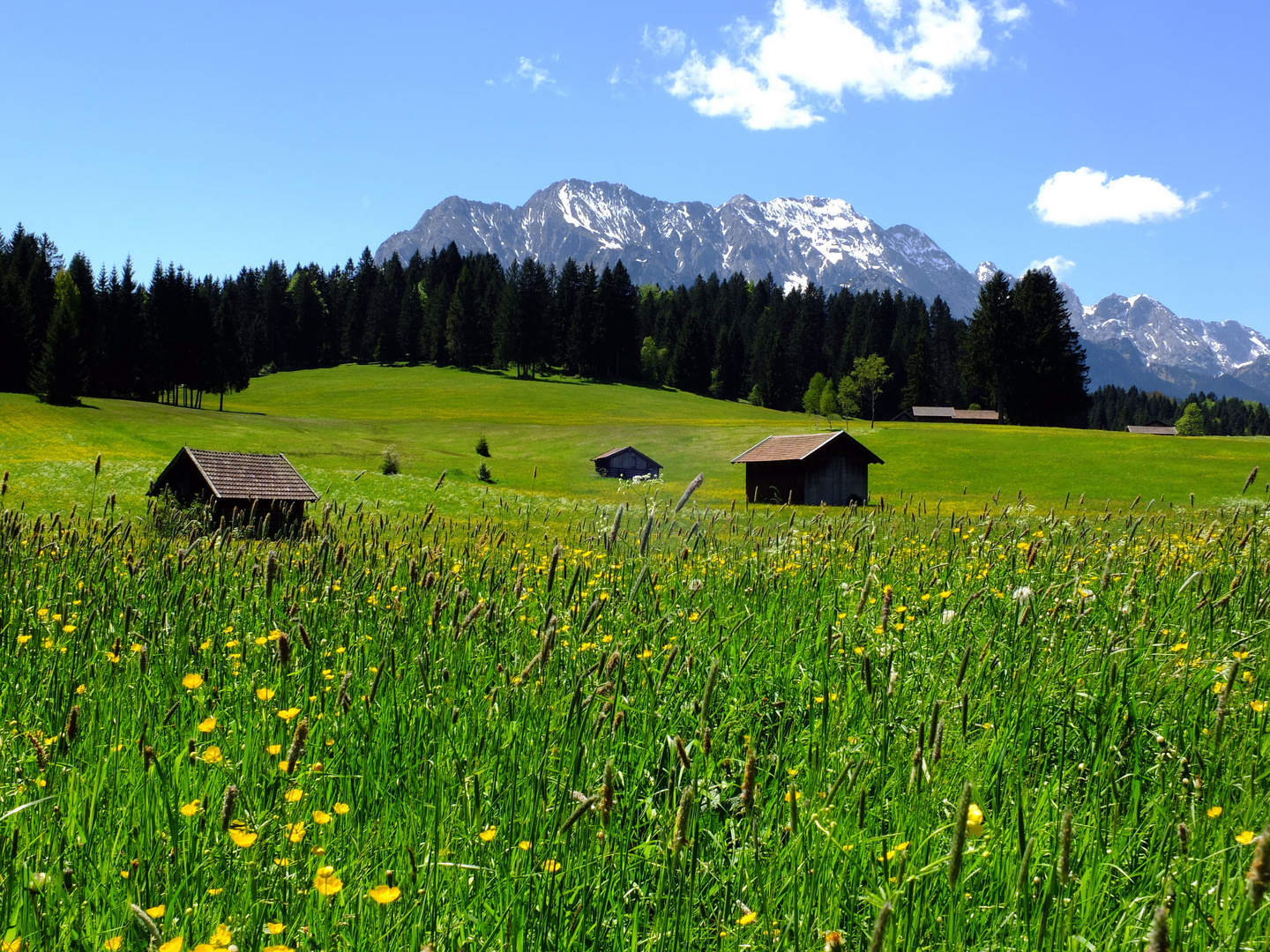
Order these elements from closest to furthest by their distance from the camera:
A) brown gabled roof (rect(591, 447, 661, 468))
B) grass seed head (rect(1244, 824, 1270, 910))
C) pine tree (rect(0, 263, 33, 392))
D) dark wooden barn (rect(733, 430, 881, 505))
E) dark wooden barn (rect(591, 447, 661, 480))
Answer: grass seed head (rect(1244, 824, 1270, 910)), dark wooden barn (rect(733, 430, 881, 505)), dark wooden barn (rect(591, 447, 661, 480)), brown gabled roof (rect(591, 447, 661, 468)), pine tree (rect(0, 263, 33, 392))

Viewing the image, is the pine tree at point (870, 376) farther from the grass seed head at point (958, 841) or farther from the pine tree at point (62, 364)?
the grass seed head at point (958, 841)

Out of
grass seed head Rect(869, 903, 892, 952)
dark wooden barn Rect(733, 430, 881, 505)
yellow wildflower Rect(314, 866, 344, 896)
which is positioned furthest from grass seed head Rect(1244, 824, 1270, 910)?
dark wooden barn Rect(733, 430, 881, 505)

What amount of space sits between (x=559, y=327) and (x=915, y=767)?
130203 millimetres

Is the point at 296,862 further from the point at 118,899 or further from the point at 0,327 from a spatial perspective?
the point at 0,327

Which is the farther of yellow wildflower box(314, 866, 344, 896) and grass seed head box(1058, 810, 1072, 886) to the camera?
yellow wildflower box(314, 866, 344, 896)

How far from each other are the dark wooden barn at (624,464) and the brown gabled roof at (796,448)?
11.0 metres

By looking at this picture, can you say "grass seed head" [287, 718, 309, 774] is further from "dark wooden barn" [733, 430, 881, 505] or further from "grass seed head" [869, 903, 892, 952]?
"dark wooden barn" [733, 430, 881, 505]

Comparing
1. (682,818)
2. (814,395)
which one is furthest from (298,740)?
(814,395)

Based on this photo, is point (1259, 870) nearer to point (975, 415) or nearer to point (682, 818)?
point (682, 818)

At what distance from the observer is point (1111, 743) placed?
9.73 feet

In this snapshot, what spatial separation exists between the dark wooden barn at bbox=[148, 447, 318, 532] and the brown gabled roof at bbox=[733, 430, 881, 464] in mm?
29629

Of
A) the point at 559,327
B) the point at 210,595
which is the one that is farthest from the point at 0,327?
the point at 210,595

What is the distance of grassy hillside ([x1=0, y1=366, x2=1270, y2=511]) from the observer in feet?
125

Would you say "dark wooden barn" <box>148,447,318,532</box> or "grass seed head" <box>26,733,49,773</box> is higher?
"grass seed head" <box>26,733,49,773</box>
